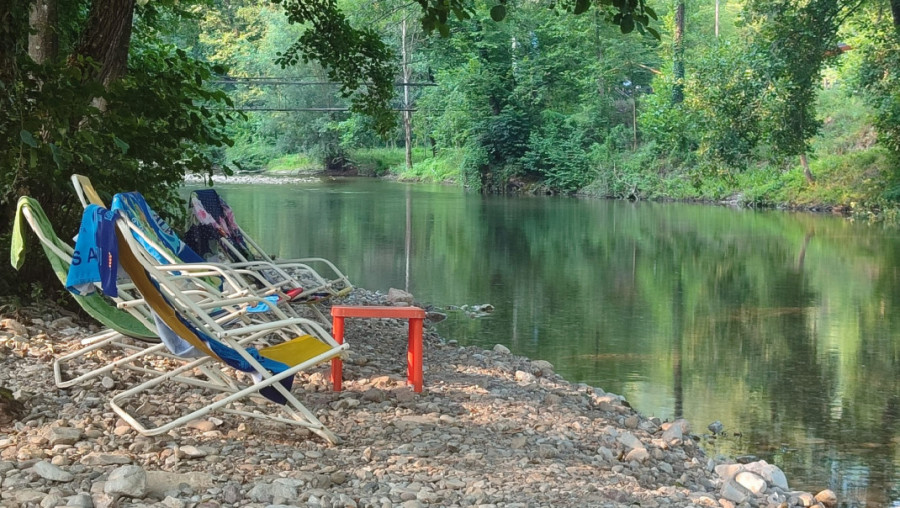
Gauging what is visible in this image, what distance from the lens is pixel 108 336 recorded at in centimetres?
442

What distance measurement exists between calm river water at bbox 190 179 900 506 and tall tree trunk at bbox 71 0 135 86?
12.0ft

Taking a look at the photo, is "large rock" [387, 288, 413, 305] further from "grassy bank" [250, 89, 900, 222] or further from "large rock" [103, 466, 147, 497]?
"grassy bank" [250, 89, 900, 222]

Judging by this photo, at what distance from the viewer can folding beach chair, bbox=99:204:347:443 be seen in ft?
11.5

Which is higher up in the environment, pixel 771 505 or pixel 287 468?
pixel 287 468

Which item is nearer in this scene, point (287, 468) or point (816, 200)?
point (287, 468)

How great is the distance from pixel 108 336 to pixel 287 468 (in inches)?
55.0

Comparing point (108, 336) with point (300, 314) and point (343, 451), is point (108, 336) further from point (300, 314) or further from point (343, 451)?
point (300, 314)

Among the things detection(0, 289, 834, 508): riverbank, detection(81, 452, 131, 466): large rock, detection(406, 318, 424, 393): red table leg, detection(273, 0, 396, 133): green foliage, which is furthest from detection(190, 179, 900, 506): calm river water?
detection(81, 452, 131, 466): large rock

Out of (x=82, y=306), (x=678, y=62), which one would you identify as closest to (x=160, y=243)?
(x=82, y=306)

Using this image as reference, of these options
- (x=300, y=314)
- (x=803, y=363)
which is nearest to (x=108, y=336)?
(x=300, y=314)

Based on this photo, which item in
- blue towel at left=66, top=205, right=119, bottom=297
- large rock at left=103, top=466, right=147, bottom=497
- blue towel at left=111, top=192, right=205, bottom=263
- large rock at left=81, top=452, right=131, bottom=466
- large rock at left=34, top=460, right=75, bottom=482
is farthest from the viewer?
blue towel at left=111, top=192, right=205, bottom=263

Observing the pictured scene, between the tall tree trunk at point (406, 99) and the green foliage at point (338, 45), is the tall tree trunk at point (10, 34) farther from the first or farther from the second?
the tall tree trunk at point (406, 99)

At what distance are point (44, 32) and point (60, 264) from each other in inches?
122

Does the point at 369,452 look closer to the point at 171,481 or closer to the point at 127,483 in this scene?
the point at 171,481
